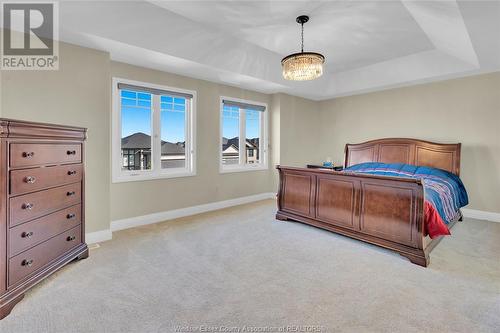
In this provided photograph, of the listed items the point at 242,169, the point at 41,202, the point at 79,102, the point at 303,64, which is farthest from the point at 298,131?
the point at 41,202

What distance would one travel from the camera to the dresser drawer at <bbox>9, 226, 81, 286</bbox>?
1840 millimetres

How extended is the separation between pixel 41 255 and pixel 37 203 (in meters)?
0.43

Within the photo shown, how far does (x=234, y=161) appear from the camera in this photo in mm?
5195

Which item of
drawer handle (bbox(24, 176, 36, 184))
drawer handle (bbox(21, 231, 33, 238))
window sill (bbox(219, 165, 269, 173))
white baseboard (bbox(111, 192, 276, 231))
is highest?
window sill (bbox(219, 165, 269, 173))

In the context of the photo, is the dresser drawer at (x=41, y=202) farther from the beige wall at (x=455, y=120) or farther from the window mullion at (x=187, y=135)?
the beige wall at (x=455, y=120)

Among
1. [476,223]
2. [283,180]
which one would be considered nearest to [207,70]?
[283,180]

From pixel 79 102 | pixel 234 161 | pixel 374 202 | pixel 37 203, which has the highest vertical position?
pixel 79 102

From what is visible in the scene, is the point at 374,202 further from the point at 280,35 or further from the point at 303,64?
the point at 280,35

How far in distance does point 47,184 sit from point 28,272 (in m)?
0.70

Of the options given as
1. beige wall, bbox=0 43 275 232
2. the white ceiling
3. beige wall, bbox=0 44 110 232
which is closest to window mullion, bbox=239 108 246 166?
the white ceiling

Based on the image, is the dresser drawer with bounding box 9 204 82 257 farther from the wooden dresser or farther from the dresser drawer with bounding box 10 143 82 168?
the dresser drawer with bounding box 10 143 82 168

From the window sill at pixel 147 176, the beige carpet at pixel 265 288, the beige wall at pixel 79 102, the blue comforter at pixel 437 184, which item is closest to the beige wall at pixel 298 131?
the blue comforter at pixel 437 184

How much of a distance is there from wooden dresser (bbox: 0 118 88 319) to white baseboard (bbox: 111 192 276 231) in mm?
961

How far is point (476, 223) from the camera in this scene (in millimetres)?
3850
